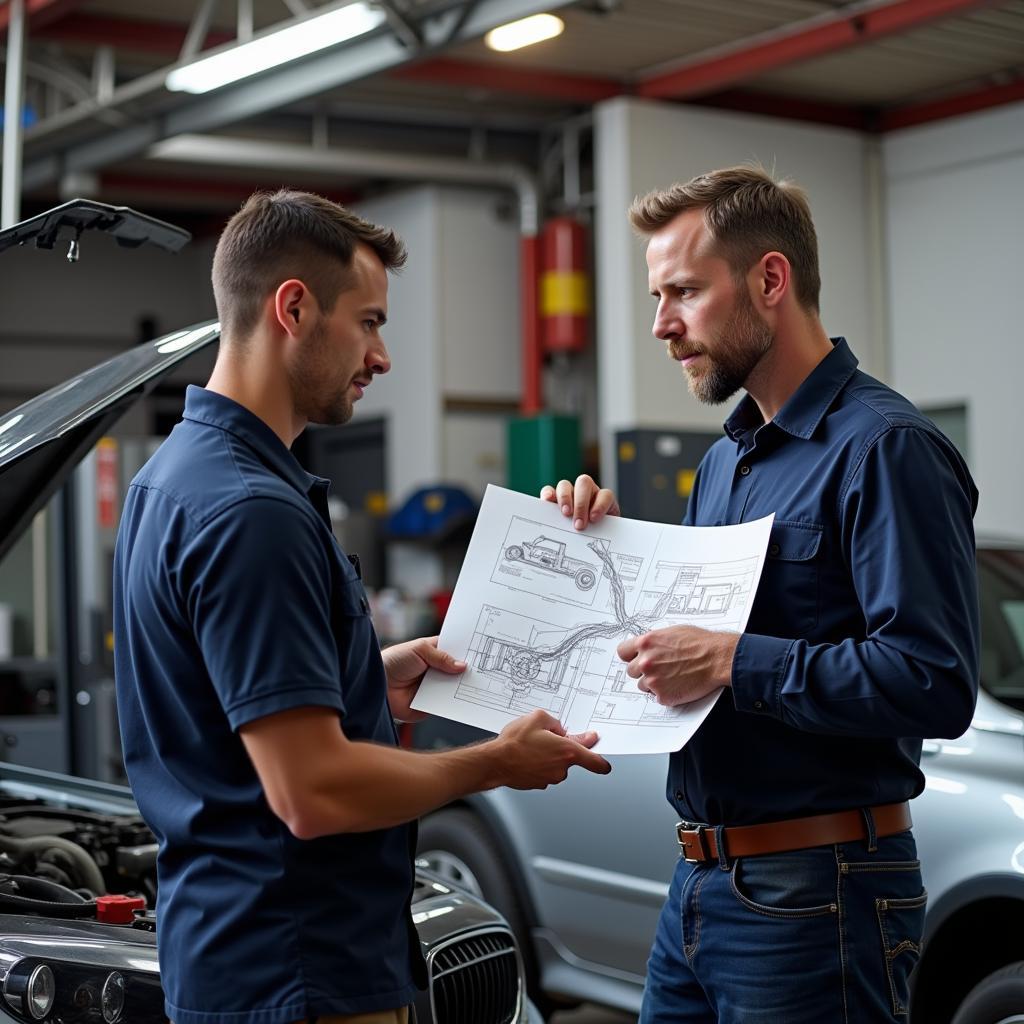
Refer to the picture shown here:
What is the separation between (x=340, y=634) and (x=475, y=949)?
122cm

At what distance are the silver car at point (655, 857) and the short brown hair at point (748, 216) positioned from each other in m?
1.55

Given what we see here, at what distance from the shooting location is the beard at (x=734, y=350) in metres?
2.24

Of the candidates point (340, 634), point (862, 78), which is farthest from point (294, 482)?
point (862, 78)

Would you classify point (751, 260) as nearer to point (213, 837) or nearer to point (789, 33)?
point (213, 837)

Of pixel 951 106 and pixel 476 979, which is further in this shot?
pixel 951 106

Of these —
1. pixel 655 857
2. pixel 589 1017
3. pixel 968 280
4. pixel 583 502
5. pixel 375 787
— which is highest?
pixel 968 280

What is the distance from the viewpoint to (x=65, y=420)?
8.26 ft

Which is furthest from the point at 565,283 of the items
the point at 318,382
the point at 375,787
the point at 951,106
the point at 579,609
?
the point at 375,787

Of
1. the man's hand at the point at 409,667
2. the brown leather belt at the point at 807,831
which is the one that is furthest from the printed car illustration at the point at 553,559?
the brown leather belt at the point at 807,831

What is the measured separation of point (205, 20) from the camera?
7469 mm

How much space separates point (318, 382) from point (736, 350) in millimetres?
689

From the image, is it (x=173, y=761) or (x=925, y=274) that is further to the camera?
(x=925, y=274)

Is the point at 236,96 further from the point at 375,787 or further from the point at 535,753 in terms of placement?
the point at 375,787

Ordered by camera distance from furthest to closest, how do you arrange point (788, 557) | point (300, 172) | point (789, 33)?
point (300, 172)
point (789, 33)
point (788, 557)
